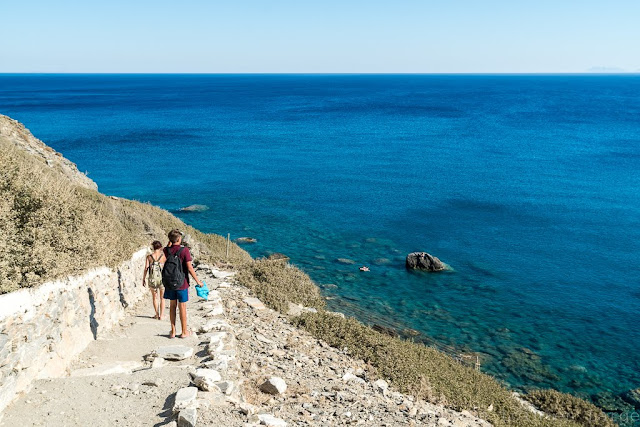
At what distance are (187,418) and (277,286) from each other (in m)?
9.74

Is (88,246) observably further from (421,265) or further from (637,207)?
(637,207)

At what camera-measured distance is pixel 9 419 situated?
6.40 meters

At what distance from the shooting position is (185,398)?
6.77m

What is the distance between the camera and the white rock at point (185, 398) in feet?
21.6

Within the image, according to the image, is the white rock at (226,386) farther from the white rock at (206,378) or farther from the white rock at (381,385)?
the white rock at (381,385)

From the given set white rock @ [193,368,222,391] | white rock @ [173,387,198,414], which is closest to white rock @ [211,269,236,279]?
white rock @ [193,368,222,391]

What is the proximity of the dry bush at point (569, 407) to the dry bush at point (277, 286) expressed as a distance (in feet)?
22.6

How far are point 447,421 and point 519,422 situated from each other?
2.33 m

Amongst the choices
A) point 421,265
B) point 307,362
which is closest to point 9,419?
point 307,362

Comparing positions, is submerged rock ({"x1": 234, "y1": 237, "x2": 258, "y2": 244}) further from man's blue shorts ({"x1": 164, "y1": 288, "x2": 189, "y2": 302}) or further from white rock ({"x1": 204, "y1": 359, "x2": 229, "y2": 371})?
white rock ({"x1": 204, "y1": 359, "x2": 229, "y2": 371})

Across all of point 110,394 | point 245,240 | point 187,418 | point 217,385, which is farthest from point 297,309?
point 245,240

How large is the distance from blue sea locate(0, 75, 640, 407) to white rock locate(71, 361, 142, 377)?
12.1 meters

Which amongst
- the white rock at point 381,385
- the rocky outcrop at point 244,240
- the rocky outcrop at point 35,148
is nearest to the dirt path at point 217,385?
the white rock at point 381,385

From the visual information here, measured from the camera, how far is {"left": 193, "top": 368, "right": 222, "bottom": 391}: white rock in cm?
719
